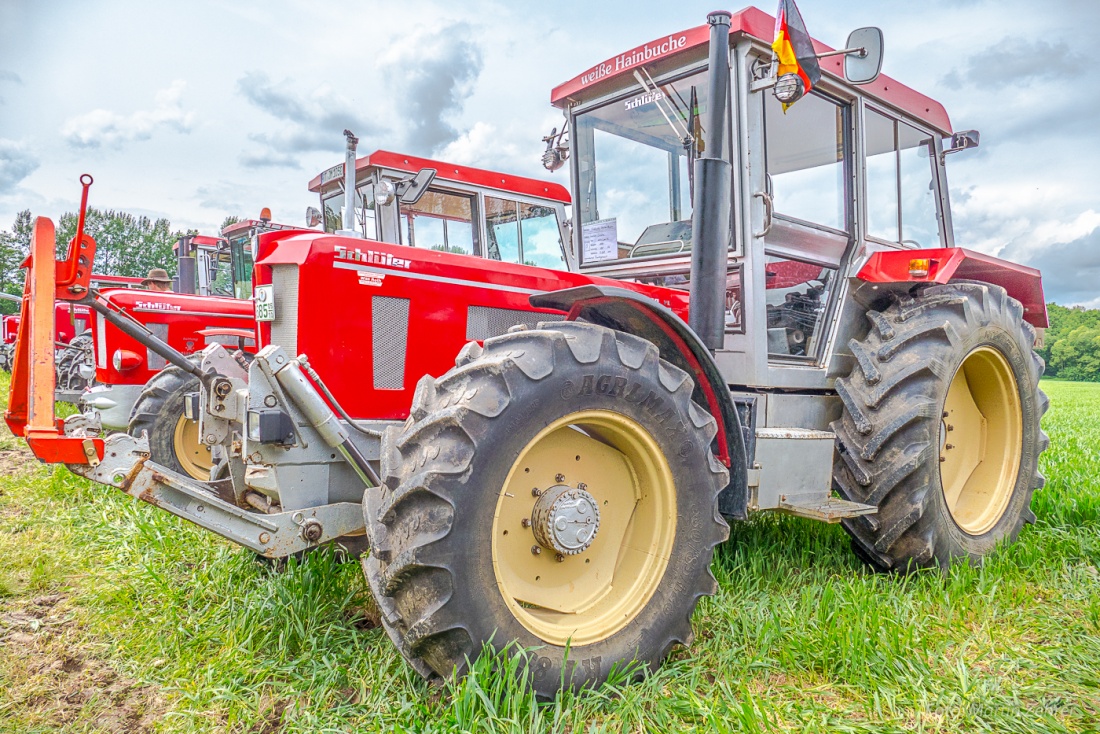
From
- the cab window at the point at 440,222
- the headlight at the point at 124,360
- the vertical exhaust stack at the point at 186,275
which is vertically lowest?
the headlight at the point at 124,360

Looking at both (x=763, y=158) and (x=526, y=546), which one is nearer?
(x=526, y=546)

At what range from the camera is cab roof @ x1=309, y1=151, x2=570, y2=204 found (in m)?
7.07

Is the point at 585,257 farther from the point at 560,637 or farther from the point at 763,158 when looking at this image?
the point at 560,637

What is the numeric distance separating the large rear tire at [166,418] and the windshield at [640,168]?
10.5ft

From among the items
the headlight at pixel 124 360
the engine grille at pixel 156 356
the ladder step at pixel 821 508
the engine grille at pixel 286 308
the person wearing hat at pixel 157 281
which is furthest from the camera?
the person wearing hat at pixel 157 281

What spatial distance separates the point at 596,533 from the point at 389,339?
1.17 meters

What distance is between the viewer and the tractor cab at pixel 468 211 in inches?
277

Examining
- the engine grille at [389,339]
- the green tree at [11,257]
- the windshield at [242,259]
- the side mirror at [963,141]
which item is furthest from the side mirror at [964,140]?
the green tree at [11,257]

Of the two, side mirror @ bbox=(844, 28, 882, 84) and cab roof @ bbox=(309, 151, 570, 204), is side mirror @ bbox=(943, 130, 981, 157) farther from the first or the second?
cab roof @ bbox=(309, 151, 570, 204)

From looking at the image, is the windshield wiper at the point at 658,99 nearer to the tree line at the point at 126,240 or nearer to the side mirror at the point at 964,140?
the side mirror at the point at 964,140

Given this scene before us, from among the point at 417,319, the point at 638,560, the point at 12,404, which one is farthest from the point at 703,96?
the point at 12,404

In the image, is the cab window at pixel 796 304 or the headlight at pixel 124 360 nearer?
the cab window at pixel 796 304

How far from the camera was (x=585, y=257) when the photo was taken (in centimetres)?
429

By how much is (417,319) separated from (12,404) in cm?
154
